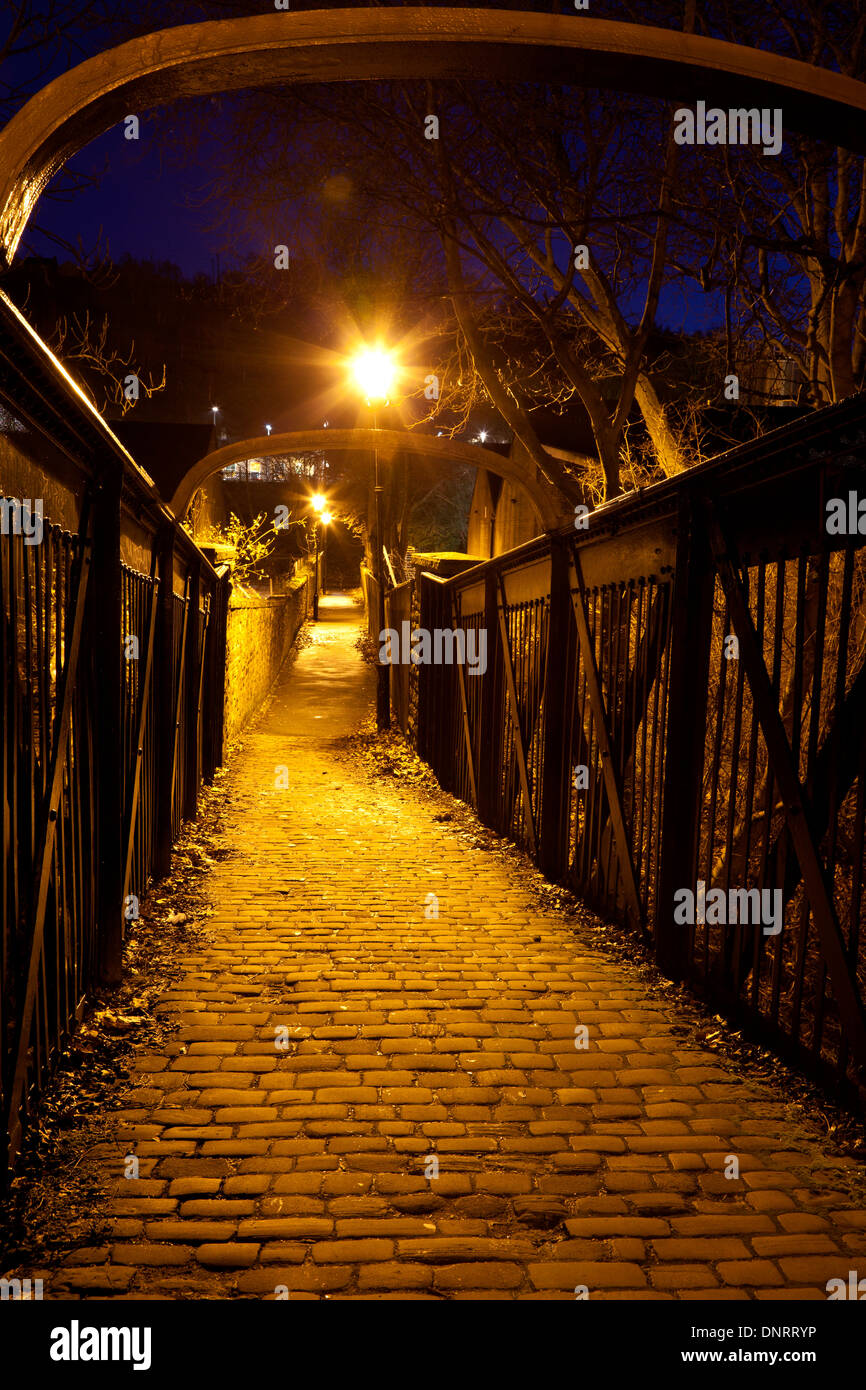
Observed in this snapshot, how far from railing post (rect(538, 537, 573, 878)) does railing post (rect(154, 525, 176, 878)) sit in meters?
2.98

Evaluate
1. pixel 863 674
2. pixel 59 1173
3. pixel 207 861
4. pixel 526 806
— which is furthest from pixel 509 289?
pixel 59 1173

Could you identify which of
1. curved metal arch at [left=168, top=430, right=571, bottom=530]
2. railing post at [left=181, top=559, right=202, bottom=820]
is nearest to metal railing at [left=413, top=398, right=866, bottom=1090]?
curved metal arch at [left=168, top=430, right=571, bottom=530]

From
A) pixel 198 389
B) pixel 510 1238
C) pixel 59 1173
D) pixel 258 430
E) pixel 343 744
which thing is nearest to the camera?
pixel 510 1238

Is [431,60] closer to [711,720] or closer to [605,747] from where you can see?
[605,747]

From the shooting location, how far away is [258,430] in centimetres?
5428

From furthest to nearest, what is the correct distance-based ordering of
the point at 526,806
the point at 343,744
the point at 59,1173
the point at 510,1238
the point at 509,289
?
the point at 343,744 → the point at 509,289 → the point at 526,806 → the point at 59,1173 → the point at 510,1238

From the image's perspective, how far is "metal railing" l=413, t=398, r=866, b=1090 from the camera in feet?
10.4

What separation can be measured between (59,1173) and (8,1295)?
0.54m

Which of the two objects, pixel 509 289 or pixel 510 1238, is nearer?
pixel 510 1238

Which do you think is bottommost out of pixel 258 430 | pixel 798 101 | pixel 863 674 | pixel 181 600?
pixel 863 674

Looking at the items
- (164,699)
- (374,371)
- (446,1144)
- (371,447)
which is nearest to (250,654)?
(374,371)

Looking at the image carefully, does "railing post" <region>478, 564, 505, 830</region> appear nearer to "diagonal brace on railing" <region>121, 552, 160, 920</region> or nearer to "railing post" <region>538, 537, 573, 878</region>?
"railing post" <region>538, 537, 573, 878</region>

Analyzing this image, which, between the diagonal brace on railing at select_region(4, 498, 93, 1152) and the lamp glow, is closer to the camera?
the diagonal brace on railing at select_region(4, 498, 93, 1152)
